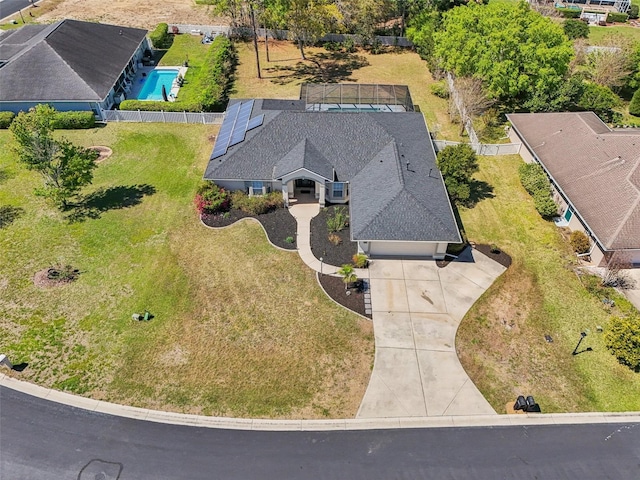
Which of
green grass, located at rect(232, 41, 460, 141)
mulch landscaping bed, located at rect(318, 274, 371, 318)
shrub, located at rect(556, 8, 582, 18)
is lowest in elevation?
mulch landscaping bed, located at rect(318, 274, 371, 318)

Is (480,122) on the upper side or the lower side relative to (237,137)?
lower

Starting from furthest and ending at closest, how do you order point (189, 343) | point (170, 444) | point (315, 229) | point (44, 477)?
1. point (315, 229)
2. point (189, 343)
3. point (170, 444)
4. point (44, 477)

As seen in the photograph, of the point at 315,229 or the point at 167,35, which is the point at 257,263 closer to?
the point at 315,229

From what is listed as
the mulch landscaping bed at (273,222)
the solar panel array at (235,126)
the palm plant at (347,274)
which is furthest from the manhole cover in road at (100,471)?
the solar panel array at (235,126)

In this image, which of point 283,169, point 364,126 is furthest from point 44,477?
point 364,126

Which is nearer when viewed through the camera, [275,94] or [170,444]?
[170,444]

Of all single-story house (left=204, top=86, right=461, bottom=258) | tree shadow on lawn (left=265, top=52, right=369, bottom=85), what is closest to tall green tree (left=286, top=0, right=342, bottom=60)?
tree shadow on lawn (left=265, top=52, right=369, bottom=85)

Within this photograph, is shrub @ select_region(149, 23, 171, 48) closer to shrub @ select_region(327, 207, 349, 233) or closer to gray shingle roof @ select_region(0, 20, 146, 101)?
gray shingle roof @ select_region(0, 20, 146, 101)
